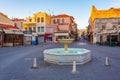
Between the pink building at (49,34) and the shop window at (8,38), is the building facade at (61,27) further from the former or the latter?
the shop window at (8,38)

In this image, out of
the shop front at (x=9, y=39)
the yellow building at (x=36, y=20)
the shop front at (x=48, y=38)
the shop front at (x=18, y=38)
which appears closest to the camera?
the shop front at (x=9, y=39)

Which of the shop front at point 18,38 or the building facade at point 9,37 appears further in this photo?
the shop front at point 18,38

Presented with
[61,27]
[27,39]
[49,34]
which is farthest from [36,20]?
[27,39]

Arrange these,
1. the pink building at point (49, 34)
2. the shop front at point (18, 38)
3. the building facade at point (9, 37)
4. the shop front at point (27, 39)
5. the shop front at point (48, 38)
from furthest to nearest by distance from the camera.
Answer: the pink building at point (49, 34) < the shop front at point (48, 38) < the shop front at point (27, 39) < the shop front at point (18, 38) < the building facade at point (9, 37)

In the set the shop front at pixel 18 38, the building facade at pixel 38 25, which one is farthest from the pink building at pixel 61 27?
the shop front at pixel 18 38

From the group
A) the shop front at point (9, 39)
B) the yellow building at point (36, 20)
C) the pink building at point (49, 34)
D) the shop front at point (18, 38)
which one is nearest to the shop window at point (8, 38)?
the shop front at point (9, 39)

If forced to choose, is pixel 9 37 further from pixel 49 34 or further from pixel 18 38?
pixel 49 34

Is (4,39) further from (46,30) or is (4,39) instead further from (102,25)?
(102,25)

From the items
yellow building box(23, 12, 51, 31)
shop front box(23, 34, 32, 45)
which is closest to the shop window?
shop front box(23, 34, 32, 45)

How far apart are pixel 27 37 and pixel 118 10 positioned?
1020 inches

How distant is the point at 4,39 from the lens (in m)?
36.7

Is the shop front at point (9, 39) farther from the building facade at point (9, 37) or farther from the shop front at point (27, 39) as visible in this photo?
the shop front at point (27, 39)

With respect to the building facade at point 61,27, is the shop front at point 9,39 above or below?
below

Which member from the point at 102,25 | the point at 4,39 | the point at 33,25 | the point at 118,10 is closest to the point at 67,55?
the point at 4,39
